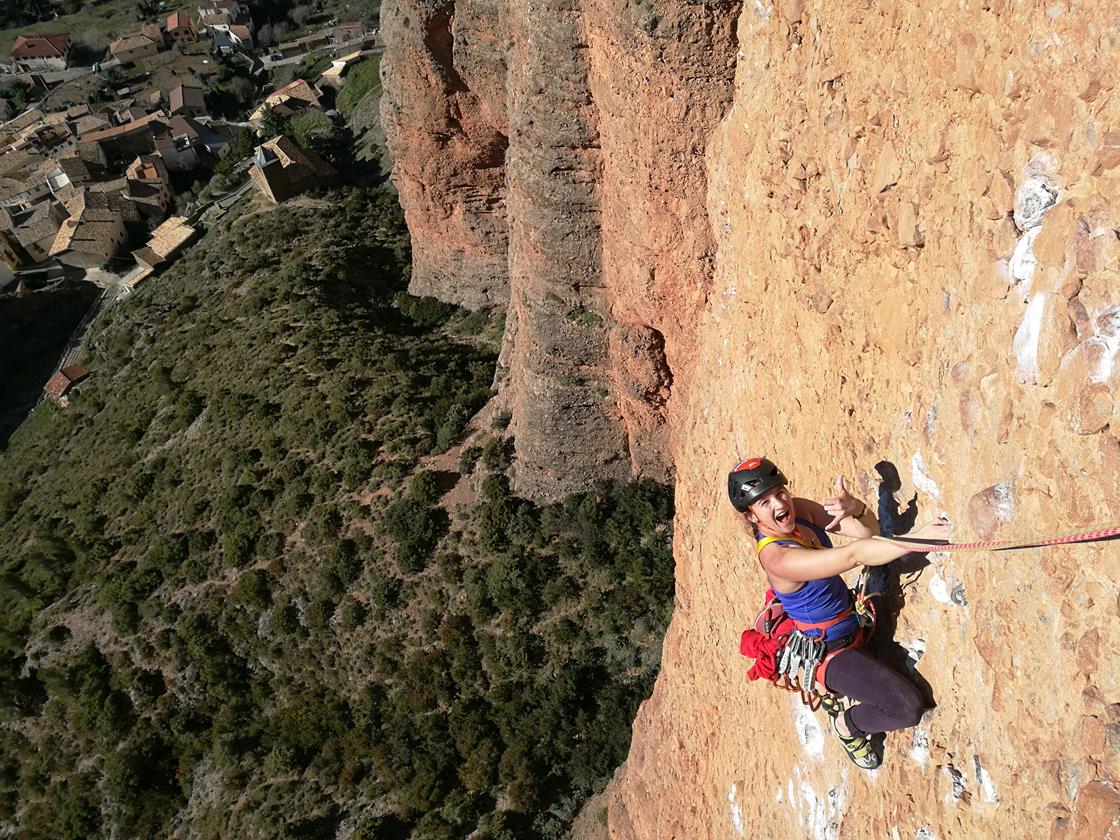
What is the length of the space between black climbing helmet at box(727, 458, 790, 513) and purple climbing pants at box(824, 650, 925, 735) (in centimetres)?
135

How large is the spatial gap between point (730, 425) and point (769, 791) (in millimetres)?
4104

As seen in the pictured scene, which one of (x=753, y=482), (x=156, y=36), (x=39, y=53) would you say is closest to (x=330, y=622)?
(x=753, y=482)

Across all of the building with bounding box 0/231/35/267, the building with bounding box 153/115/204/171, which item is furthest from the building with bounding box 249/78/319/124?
the building with bounding box 0/231/35/267

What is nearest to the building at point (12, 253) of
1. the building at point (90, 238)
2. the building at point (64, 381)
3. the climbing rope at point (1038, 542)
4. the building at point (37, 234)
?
the building at point (37, 234)

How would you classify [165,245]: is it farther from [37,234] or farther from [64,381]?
[37,234]

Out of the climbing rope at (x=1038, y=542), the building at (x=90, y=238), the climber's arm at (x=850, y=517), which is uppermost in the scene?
the building at (x=90, y=238)

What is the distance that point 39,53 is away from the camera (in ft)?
295

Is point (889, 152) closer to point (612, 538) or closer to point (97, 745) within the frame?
point (612, 538)

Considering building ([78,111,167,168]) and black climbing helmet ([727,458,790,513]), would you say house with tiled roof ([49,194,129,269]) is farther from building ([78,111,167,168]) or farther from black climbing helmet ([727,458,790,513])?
black climbing helmet ([727,458,790,513])

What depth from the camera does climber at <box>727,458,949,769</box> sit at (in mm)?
5141

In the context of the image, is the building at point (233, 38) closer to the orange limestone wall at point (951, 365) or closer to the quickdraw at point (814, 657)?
the orange limestone wall at point (951, 365)

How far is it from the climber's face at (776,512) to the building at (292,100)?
7005 cm

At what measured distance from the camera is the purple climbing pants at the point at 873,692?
5.13 m

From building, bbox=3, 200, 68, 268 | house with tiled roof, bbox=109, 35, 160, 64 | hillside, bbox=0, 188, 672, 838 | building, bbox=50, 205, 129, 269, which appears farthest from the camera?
house with tiled roof, bbox=109, 35, 160, 64
